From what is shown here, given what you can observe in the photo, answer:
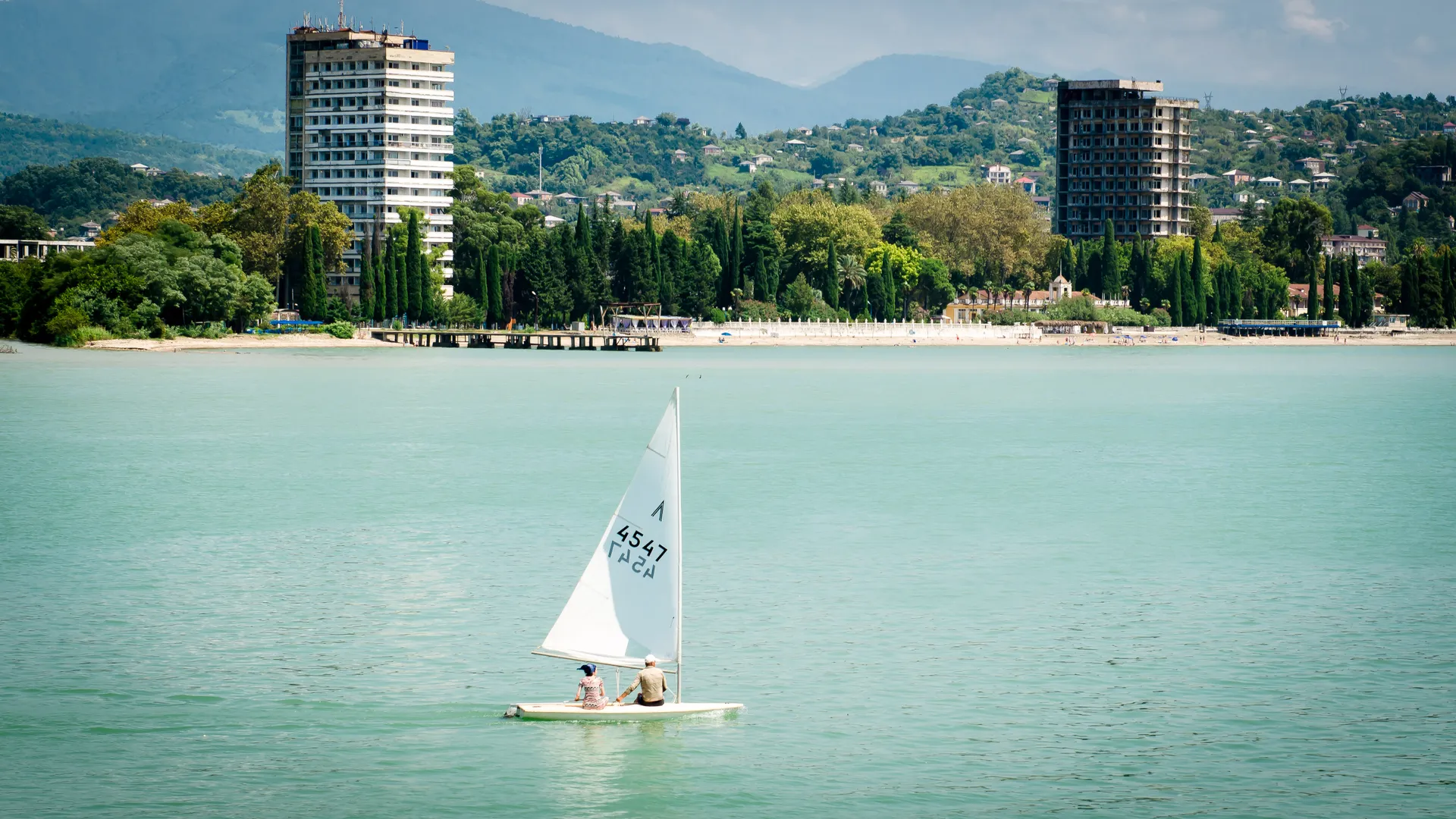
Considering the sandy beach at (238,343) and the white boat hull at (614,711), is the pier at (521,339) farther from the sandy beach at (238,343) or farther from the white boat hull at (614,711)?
the white boat hull at (614,711)

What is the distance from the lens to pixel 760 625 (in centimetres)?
3547

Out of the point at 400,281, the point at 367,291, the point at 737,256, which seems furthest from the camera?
the point at 737,256

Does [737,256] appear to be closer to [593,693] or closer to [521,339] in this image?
[521,339]

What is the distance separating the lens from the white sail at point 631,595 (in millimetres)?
25406

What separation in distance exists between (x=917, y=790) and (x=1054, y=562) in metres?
20.8

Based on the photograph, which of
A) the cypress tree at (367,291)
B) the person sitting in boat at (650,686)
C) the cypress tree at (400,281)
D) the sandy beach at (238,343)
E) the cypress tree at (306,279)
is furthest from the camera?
the cypress tree at (367,291)

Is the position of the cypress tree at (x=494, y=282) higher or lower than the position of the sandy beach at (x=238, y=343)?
higher

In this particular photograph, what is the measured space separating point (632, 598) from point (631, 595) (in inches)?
2.0

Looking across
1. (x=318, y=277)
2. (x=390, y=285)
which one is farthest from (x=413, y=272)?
(x=318, y=277)

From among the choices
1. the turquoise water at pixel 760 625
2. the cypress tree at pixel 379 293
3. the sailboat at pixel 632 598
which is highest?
the cypress tree at pixel 379 293

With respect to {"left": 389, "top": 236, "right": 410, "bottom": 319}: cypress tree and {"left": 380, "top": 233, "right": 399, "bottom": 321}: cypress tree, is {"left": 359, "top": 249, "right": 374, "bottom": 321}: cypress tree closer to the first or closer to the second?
{"left": 380, "top": 233, "right": 399, "bottom": 321}: cypress tree

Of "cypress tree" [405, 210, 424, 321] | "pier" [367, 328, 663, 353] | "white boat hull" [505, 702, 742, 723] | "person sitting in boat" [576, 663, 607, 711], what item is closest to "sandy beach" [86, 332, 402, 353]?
"pier" [367, 328, 663, 353]

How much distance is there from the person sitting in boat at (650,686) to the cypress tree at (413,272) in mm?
141001

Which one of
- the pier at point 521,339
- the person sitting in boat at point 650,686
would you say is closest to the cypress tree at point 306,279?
the pier at point 521,339
